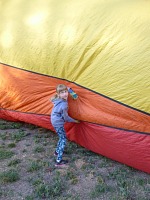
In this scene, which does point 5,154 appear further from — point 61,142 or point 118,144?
point 118,144

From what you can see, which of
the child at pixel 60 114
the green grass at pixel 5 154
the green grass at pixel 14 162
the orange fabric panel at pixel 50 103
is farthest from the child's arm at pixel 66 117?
the green grass at pixel 5 154

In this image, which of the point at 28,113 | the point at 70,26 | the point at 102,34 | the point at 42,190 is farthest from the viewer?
the point at 28,113

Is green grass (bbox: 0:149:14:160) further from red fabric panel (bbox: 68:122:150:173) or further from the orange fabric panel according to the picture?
red fabric panel (bbox: 68:122:150:173)

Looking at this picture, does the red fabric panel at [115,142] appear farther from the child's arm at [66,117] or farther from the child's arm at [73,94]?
the child's arm at [73,94]

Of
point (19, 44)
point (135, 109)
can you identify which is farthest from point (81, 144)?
point (19, 44)

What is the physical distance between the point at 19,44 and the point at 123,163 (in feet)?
8.76

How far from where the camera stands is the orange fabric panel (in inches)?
166

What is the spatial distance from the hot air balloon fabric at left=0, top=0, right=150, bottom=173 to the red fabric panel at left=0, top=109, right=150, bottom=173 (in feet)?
0.04

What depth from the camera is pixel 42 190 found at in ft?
13.0

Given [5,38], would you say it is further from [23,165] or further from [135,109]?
[135,109]

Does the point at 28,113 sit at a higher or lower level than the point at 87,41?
lower

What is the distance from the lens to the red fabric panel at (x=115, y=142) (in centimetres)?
418

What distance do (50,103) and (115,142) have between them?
1.34 meters

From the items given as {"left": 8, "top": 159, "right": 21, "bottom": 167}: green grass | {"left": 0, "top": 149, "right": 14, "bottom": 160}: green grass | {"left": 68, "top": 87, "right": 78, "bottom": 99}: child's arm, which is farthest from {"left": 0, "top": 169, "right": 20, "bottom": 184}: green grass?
{"left": 68, "top": 87, "right": 78, "bottom": 99}: child's arm
